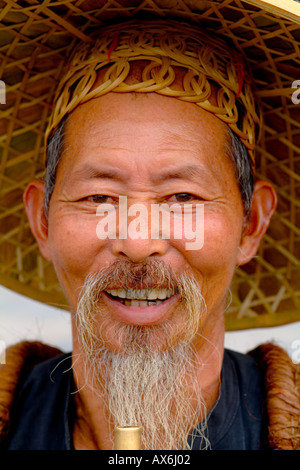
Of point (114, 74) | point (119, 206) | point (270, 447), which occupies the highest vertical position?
point (114, 74)

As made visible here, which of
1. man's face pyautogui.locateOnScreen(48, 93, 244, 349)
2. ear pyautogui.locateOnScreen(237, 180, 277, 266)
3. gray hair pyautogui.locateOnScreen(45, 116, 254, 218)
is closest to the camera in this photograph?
man's face pyautogui.locateOnScreen(48, 93, 244, 349)

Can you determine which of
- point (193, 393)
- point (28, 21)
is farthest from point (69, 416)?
point (28, 21)

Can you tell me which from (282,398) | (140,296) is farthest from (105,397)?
(282,398)

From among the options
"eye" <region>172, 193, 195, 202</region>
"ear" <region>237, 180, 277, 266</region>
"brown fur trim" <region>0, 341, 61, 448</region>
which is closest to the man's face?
"eye" <region>172, 193, 195, 202</region>

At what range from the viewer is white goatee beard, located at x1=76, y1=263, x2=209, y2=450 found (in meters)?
1.25

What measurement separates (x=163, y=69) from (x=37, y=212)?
0.50 m

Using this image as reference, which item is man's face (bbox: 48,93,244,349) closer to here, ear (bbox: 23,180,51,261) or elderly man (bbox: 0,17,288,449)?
elderly man (bbox: 0,17,288,449)

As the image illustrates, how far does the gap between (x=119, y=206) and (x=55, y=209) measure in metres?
0.18

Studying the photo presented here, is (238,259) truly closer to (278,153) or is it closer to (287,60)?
(278,153)

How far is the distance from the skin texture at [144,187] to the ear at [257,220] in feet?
0.36

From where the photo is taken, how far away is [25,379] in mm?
1580

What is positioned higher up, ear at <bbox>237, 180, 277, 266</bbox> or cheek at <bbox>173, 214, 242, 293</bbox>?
ear at <bbox>237, 180, 277, 266</bbox>

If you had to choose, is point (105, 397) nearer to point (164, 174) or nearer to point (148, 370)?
point (148, 370)

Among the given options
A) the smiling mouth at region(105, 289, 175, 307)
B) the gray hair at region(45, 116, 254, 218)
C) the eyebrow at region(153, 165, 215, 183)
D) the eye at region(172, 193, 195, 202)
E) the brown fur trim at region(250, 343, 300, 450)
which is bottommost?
the brown fur trim at region(250, 343, 300, 450)
